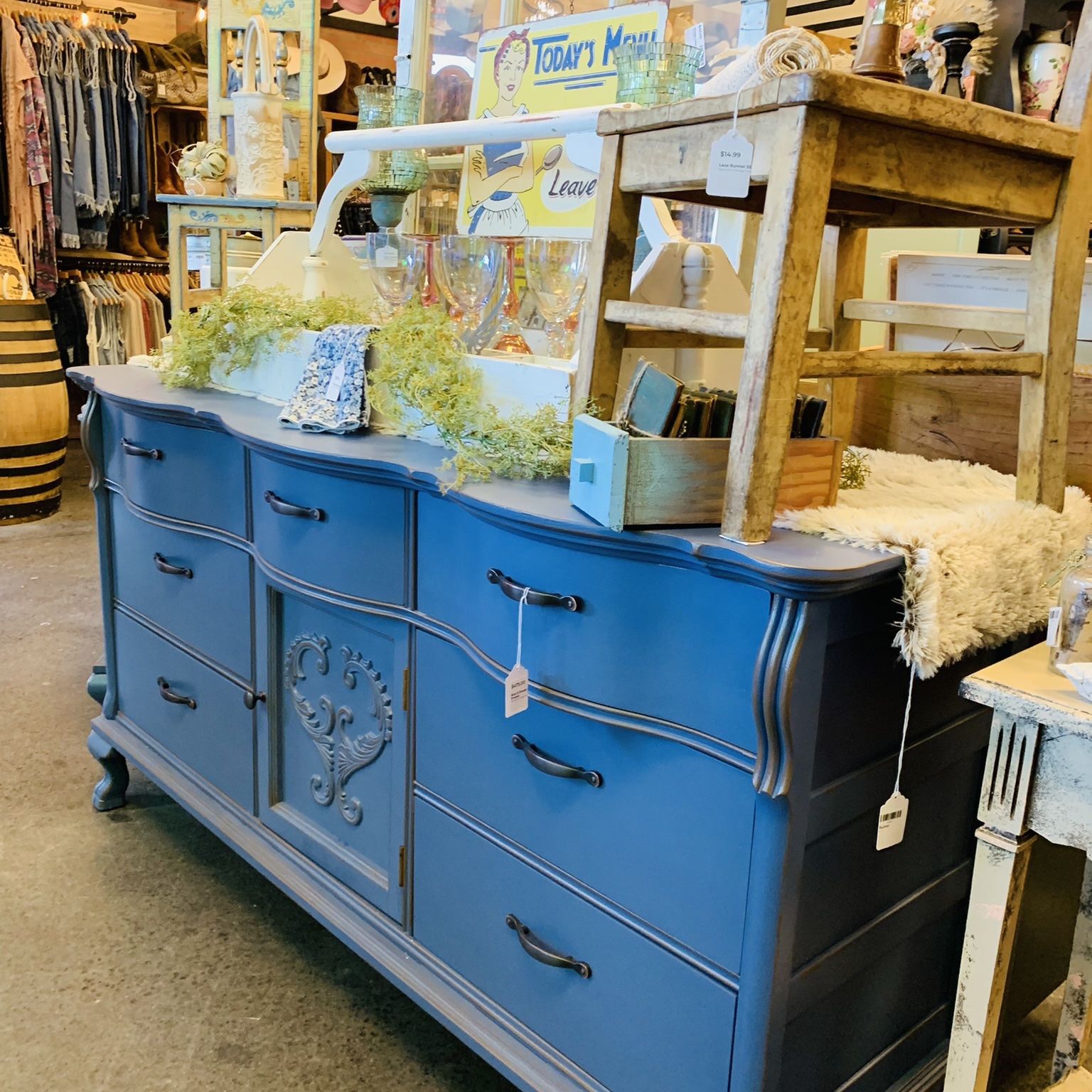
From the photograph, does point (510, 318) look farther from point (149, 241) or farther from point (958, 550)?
point (149, 241)

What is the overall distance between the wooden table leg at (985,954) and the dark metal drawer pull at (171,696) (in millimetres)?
1413

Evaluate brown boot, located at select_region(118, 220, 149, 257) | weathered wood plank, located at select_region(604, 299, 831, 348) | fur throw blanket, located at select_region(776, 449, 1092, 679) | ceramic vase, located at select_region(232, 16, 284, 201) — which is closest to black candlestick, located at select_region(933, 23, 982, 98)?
weathered wood plank, located at select_region(604, 299, 831, 348)

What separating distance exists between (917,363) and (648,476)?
33cm

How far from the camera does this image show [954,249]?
6.95ft

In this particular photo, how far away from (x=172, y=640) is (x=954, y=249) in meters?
1.71

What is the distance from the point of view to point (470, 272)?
62.7 inches

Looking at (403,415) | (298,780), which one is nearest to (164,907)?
(298,780)

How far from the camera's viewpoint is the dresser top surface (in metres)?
0.97

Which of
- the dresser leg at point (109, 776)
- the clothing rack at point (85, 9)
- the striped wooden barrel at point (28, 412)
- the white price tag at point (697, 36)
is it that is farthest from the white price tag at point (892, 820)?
the clothing rack at point (85, 9)

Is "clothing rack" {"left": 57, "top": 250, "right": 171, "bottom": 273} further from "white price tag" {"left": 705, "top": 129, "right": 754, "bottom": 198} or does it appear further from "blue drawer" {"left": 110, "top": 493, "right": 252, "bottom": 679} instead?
"white price tag" {"left": 705, "top": 129, "right": 754, "bottom": 198}

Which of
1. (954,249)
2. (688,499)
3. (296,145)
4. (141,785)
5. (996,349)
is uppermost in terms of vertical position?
(296,145)

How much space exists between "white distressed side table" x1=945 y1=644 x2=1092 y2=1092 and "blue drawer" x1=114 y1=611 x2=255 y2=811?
4.00ft

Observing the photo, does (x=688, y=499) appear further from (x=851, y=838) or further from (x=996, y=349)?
(x=996, y=349)

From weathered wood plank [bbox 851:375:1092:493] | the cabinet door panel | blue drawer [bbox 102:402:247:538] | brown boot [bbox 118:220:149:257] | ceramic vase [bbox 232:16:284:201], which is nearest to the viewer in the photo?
weathered wood plank [bbox 851:375:1092:493]
